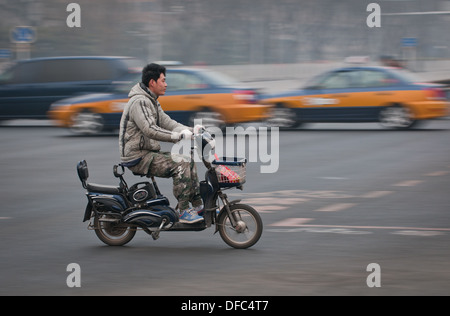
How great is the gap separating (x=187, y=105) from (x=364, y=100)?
4.06 metres

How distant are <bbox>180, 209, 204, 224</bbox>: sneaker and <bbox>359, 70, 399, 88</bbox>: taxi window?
43.3ft

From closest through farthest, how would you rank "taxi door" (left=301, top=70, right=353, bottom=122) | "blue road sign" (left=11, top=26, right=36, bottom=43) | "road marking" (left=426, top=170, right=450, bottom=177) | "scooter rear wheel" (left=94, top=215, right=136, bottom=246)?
"scooter rear wheel" (left=94, top=215, right=136, bottom=246) → "road marking" (left=426, top=170, right=450, bottom=177) → "taxi door" (left=301, top=70, right=353, bottom=122) → "blue road sign" (left=11, top=26, right=36, bottom=43)

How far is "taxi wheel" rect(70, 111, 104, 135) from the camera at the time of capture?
20.4 m

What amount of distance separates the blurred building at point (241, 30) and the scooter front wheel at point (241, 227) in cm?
5015

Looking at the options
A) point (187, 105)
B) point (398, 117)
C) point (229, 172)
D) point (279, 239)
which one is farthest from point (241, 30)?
point (229, 172)

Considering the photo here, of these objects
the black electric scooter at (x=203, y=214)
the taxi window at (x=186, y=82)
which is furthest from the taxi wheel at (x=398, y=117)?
the black electric scooter at (x=203, y=214)

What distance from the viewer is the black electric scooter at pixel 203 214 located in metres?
8.16

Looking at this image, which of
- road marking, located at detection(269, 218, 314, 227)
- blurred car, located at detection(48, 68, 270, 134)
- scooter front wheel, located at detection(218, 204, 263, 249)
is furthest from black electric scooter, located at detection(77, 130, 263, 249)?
blurred car, located at detection(48, 68, 270, 134)

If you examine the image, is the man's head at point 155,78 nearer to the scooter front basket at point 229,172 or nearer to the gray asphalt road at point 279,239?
the scooter front basket at point 229,172

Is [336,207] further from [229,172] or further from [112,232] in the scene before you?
[112,232]

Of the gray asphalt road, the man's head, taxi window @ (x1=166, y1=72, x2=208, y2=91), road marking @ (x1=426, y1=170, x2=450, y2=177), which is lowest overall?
the gray asphalt road

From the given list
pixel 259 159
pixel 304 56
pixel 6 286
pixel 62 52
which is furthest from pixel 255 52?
pixel 6 286

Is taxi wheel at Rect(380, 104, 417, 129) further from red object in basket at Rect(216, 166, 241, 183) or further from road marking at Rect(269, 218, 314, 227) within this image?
red object in basket at Rect(216, 166, 241, 183)

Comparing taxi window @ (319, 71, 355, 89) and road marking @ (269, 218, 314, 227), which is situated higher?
taxi window @ (319, 71, 355, 89)
